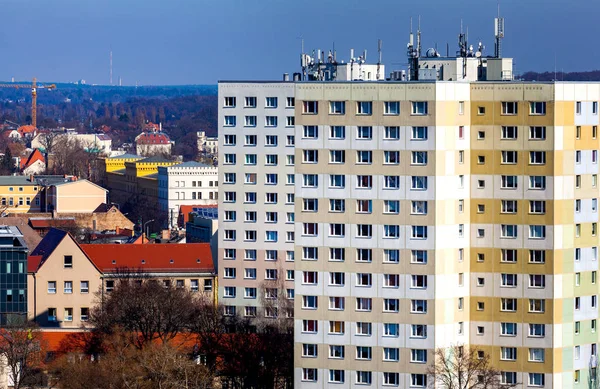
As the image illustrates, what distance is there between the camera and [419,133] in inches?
2110

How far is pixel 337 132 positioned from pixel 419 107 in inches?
110

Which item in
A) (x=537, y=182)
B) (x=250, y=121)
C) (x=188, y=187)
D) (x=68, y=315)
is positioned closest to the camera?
(x=537, y=182)

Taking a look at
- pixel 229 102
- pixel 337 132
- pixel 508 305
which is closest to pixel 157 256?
pixel 229 102

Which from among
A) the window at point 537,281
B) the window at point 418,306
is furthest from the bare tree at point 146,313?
the window at point 537,281

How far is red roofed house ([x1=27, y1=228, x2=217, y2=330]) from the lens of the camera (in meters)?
80.2

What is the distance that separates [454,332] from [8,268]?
29.0 metres

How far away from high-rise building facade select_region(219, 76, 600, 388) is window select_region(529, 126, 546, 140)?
0.15 ft

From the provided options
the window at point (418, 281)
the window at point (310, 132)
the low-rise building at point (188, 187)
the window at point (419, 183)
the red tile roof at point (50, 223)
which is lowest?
the window at point (418, 281)

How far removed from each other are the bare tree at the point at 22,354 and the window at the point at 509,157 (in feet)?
69.0

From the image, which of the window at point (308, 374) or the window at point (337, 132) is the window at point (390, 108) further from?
the window at point (308, 374)

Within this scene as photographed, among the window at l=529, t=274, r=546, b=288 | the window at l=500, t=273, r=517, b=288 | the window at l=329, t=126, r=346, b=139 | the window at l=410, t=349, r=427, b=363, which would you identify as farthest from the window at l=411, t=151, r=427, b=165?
the window at l=410, t=349, r=427, b=363

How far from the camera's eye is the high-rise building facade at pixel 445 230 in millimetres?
53500

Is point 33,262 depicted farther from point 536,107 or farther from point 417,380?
point 536,107

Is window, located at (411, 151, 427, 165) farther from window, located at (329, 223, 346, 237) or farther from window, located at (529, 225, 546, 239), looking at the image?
window, located at (529, 225, 546, 239)
